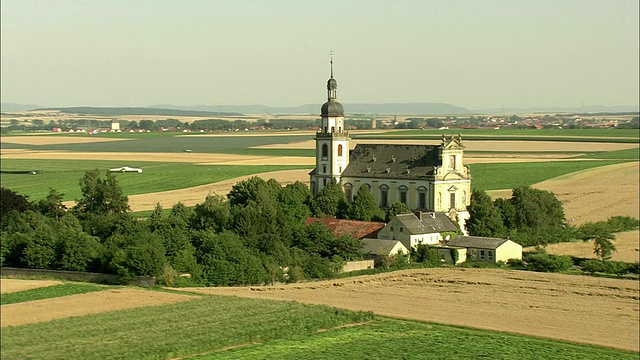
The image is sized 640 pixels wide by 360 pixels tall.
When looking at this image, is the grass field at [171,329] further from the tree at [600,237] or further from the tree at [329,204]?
the tree at [329,204]

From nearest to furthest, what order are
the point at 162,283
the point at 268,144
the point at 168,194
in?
the point at 162,283, the point at 168,194, the point at 268,144

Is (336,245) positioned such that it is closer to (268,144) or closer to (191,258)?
(191,258)

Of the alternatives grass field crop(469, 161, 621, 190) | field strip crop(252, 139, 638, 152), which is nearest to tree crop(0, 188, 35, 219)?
grass field crop(469, 161, 621, 190)

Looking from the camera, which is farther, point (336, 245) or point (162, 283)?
point (336, 245)

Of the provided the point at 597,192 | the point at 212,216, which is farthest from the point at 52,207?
the point at 597,192

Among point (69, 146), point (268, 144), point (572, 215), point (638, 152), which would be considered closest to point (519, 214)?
point (572, 215)

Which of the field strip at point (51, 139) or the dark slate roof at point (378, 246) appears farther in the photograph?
the field strip at point (51, 139)

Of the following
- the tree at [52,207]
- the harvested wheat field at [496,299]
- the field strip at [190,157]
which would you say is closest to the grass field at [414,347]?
the harvested wheat field at [496,299]

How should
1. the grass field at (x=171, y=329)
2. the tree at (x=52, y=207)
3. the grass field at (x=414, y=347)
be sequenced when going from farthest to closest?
the tree at (x=52, y=207)
the grass field at (x=414, y=347)
the grass field at (x=171, y=329)
